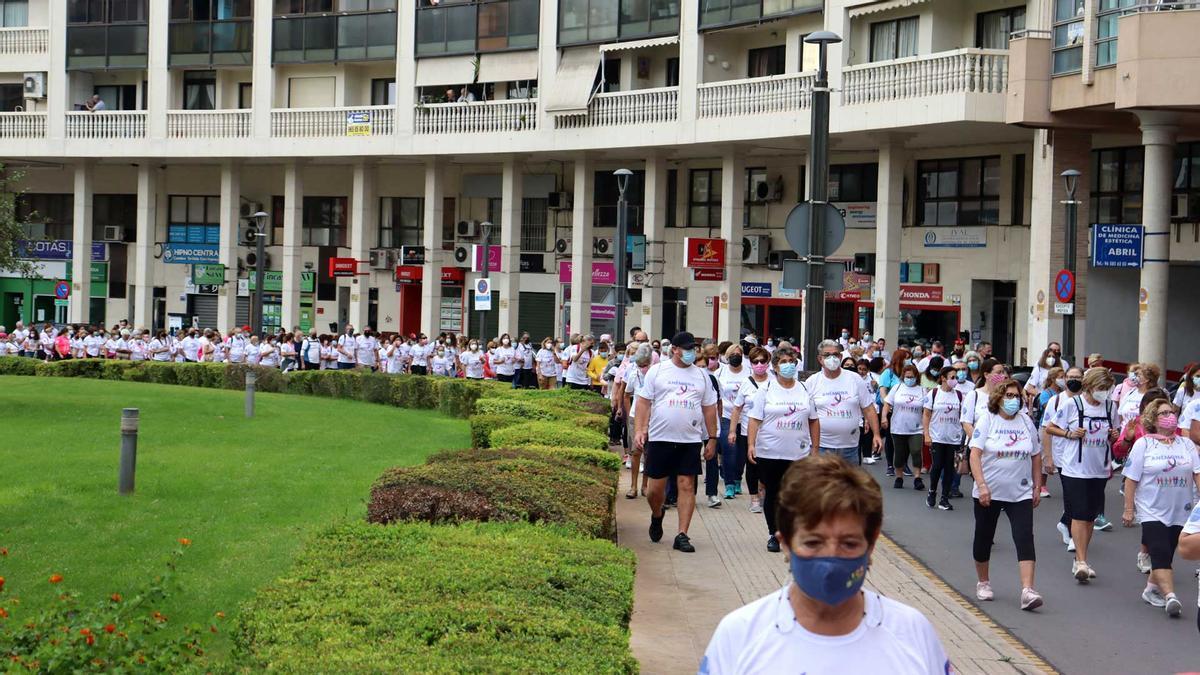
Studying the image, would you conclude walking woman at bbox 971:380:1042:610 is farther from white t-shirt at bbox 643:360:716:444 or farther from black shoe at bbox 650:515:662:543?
black shoe at bbox 650:515:662:543

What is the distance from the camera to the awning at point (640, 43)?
42.2 meters

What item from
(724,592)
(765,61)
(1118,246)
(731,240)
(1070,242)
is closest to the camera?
(724,592)

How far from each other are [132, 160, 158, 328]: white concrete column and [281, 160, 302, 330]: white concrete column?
536 cm

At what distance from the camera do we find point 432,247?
1916 inches

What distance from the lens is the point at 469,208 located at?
51406mm

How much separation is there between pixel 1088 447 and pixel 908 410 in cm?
665

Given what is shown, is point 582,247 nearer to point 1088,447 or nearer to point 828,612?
point 1088,447

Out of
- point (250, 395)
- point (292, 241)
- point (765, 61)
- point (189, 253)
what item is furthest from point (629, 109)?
point (189, 253)

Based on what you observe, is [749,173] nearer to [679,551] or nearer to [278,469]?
[278,469]

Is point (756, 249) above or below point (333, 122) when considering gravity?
below

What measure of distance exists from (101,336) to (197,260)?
883 cm

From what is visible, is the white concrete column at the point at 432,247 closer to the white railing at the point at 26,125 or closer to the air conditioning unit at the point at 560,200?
the air conditioning unit at the point at 560,200

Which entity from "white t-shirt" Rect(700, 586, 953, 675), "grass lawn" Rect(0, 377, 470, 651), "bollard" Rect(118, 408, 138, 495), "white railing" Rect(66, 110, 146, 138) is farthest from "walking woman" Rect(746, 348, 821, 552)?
"white railing" Rect(66, 110, 146, 138)

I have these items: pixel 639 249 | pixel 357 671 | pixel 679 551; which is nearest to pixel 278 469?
pixel 679 551
